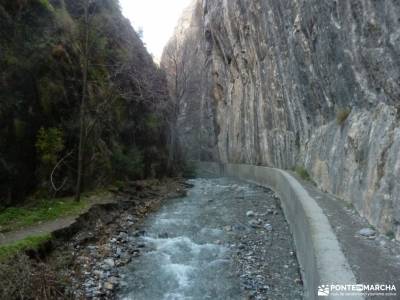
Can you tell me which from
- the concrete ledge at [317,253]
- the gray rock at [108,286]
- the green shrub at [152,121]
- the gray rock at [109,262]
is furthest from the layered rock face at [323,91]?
the green shrub at [152,121]

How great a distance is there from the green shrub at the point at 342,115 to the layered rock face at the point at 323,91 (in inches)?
1.1

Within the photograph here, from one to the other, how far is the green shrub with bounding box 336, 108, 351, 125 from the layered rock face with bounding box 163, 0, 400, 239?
1.1 inches

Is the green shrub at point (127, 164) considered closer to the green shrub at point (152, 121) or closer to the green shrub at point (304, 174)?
the green shrub at point (152, 121)

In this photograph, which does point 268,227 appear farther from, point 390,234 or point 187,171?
point 187,171

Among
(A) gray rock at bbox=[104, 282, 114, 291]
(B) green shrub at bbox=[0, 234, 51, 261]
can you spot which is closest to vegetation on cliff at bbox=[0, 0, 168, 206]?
(B) green shrub at bbox=[0, 234, 51, 261]

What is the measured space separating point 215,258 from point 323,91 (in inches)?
265

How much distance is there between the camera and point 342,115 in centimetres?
1016

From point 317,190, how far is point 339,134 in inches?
74.5

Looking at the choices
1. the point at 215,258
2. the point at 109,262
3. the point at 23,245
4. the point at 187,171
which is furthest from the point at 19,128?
the point at 187,171

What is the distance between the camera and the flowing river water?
6680mm

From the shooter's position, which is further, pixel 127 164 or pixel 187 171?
pixel 187 171

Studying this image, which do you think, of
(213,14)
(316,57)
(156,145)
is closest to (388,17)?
(316,57)

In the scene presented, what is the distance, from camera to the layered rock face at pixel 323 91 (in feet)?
21.1

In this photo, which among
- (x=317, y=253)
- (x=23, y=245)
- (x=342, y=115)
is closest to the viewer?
(x=317, y=253)
